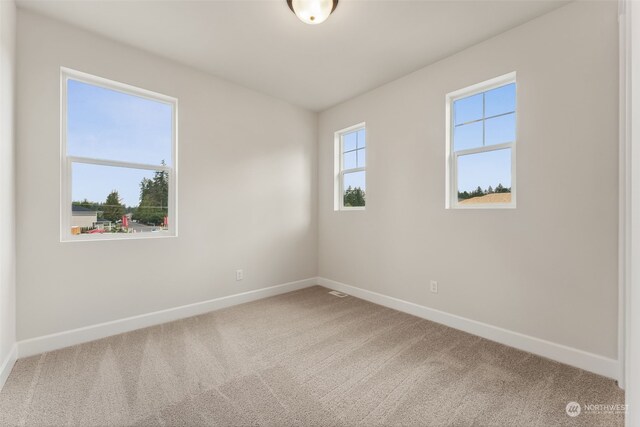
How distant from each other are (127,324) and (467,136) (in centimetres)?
379

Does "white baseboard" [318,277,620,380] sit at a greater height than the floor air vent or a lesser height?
greater

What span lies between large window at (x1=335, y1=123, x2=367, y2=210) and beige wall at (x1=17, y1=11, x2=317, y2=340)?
452 mm

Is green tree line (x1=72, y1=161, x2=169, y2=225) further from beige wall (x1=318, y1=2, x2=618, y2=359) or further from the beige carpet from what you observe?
beige wall (x1=318, y1=2, x2=618, y2=359)

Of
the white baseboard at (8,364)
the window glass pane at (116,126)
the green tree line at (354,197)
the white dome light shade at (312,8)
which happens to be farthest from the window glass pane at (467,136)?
the white baseboard at (8,364)

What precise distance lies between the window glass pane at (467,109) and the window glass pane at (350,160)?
4.66 ft

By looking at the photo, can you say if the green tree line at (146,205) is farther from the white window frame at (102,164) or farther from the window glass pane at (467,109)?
the window glass pane at (467,109)

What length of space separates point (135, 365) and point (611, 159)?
3.70 m

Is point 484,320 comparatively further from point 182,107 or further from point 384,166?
point 182,107

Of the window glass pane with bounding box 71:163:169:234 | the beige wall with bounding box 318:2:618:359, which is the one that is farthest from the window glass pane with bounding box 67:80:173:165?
the beige wall with bounding box 318:2:618:359

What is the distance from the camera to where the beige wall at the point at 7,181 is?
1.76 meters

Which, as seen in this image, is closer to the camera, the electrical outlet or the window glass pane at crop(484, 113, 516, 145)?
the window glass pane at crop(484, 113, 516, 145)

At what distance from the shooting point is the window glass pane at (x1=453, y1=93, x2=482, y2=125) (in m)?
2.61

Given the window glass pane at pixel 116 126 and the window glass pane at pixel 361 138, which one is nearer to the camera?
the window glass pane at pixel 116 126

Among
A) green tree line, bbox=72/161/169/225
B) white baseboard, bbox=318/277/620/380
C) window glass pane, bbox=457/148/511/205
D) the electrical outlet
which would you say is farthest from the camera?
the electrical outlet
